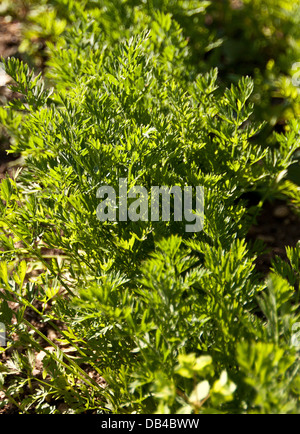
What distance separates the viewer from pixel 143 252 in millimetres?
1506

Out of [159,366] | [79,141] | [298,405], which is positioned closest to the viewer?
[298,405]

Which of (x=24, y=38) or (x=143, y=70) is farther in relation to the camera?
(x=24, y=38)

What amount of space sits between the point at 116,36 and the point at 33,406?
156 centimetres

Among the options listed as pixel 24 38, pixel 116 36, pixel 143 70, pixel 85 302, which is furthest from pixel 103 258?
pixel 24 38

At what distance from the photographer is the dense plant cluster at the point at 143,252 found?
1.13 metres

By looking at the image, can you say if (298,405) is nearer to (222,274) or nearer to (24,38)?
(222,274)

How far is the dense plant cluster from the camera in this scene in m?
1.13

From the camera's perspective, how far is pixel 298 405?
1013 millimetres
